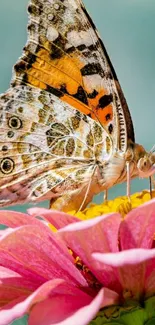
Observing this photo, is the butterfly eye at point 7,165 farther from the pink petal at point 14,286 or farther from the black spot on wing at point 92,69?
the pink petal at point 14,286

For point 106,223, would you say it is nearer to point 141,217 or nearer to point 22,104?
point 141,217

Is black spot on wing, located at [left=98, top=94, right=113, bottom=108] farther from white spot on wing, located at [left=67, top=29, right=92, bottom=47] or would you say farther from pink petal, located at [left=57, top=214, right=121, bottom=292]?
pink petal, located at [left=57, top=214, right=121, bottom=292]

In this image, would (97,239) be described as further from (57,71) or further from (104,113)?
(57,71)

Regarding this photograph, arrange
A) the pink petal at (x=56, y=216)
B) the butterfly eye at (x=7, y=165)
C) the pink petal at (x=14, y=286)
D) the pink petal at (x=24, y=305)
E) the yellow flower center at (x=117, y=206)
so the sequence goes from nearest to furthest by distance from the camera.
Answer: the pink petal at (x=24, y=305) → the pink petal at (x=56, y=216) → the pink petal at (x=14, y=286) → the yellow flower center at (x=117, y=206) → the butterfly eye at (x=7, y=165)

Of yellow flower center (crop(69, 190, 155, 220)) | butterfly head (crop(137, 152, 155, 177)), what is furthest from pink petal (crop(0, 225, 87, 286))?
butterfly head (crop(137, 152, 155, 177))

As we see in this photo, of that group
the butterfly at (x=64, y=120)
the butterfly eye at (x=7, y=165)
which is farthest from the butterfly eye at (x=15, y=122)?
the butterfly eye at (x=7, y=165)

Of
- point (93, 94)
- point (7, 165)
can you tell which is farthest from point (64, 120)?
point (7, 165)

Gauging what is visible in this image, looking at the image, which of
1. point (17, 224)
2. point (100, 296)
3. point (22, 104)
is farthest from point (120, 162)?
point (100, 296)
